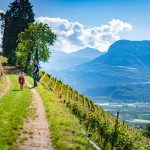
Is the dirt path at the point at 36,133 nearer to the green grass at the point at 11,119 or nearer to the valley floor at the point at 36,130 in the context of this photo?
the valley floor at the point at 36,130

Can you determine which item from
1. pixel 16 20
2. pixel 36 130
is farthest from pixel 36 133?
pixel 16 20

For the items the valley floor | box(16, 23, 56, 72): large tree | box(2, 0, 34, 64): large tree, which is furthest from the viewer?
box(2, 0, 34, 64): large tree

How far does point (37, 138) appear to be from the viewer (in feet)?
66.9

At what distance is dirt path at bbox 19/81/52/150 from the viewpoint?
18641 millimetres

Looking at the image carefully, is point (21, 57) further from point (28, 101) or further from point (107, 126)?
point (107, 126)

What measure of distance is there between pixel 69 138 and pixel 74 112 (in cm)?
1275

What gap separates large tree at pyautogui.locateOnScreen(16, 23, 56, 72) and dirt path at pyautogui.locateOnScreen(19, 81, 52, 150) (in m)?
74.7

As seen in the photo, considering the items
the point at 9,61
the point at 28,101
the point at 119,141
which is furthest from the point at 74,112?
the point at 9,61

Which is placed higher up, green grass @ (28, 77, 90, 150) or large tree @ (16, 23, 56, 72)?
large tree @ (16, 23, 56, 72)

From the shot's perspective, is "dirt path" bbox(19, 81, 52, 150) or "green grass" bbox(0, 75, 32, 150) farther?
"green grass" bbox(0, 75, 32, 150)

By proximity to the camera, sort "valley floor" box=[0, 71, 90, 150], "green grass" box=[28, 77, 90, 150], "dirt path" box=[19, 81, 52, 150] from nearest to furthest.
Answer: "dirt path" box=[19, 81, 52, 150]
"valley floor" box=[0, 71, 90, 150]
"green grass" box=[28, 77, 90, 150]

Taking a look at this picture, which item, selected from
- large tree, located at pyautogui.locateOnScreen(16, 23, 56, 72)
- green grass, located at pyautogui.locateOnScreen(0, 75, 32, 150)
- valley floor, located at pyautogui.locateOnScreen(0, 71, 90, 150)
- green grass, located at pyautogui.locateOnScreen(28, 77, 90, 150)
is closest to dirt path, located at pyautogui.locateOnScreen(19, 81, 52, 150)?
valley floor, located at pyautogui.locateOnScreen(0, 71, 90, 150)

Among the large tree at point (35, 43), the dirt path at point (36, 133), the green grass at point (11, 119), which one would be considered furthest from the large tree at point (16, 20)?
the dirt path at point (36, 133)

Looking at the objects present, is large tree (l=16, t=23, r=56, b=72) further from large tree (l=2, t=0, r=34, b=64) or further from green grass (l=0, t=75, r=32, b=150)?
green grass (l=0, t=75, r=32, b=150)
